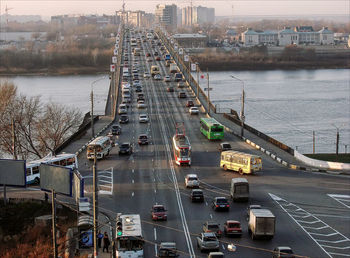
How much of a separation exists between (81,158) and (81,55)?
96.6m

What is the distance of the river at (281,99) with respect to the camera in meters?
57.2

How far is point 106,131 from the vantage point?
4741 cm

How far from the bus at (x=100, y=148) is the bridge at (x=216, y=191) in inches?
18.7

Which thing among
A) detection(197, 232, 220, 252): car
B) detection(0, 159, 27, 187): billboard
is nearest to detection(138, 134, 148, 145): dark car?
detection(0, 159, 27, 187): billboard

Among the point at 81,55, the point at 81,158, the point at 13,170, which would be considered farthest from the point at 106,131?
the point at 81,55

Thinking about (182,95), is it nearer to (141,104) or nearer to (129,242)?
(141,104)

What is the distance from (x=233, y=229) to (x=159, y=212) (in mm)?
3627

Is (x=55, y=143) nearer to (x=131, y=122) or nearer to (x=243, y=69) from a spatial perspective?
(x=131, y=122)

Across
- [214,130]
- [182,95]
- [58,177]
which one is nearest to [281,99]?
[182,95]

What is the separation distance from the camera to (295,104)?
75188 mm

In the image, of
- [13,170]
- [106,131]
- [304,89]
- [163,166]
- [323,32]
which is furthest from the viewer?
[323,32]

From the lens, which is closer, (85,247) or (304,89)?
(85,247)

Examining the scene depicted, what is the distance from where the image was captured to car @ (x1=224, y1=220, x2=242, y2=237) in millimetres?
22859

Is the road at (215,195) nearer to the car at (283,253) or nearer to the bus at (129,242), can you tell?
the bus at (129,242)
